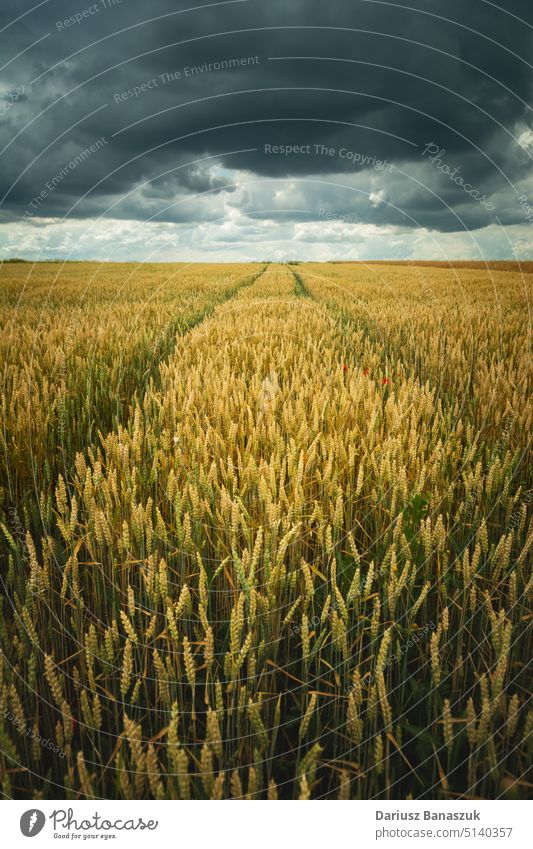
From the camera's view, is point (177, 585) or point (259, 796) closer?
point (259, 796)

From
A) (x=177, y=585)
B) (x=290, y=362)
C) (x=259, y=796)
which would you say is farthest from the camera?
(x=290, y=362)

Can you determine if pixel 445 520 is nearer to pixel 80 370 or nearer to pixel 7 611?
pixel 7 611

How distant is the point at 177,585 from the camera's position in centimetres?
155

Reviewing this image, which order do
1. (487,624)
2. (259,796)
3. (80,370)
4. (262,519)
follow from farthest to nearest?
(80,370) < (262,519) < (487,624) < (259,796)
